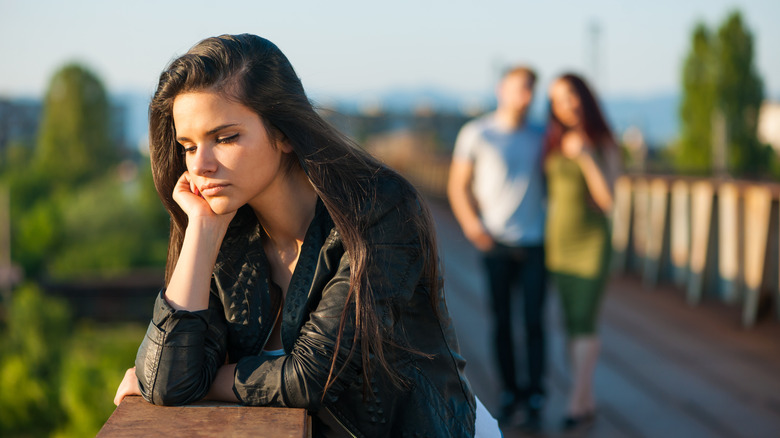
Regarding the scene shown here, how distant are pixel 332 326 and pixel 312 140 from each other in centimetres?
36

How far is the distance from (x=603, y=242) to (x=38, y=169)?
54.0 meters

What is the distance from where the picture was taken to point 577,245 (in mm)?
4031

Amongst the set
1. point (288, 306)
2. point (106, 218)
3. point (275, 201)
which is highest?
point (275, 201)

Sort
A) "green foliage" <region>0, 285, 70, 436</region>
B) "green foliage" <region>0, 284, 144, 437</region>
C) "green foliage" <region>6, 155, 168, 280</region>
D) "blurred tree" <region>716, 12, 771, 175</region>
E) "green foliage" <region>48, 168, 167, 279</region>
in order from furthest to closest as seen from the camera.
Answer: "green foliage" <region>6, 155, 168, 280</region>
"green foliage" <region>48, 168, 167, 279</region>
"blurred tree" <region>716, 12, 771, 175</region>
"green foliage" <region>0, 285, 70, 436</region>
"green foliage" <region>0, 284, 144, 437</region>

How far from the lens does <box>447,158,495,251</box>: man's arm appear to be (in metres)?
3.97

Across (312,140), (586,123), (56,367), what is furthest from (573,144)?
(56,367)

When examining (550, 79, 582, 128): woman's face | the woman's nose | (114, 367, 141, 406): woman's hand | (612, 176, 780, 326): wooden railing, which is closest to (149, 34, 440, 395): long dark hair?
the woman's nose

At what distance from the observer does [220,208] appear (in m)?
1.65

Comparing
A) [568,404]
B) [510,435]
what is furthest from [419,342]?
[568,404]

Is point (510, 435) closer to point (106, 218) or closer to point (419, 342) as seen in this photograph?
point (419, 342)

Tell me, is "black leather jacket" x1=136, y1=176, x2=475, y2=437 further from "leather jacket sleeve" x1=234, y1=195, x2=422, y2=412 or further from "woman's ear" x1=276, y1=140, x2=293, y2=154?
"woman's ear" x1=276, y1=140, x2=293, y2=154

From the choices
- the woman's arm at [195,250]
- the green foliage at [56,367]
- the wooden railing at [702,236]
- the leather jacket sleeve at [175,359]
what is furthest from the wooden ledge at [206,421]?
the green foliage at [56,367]

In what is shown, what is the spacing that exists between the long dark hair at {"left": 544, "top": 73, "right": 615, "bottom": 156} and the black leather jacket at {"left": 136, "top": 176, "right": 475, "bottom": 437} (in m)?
2.36

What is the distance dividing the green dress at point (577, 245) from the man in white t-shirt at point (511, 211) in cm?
11
